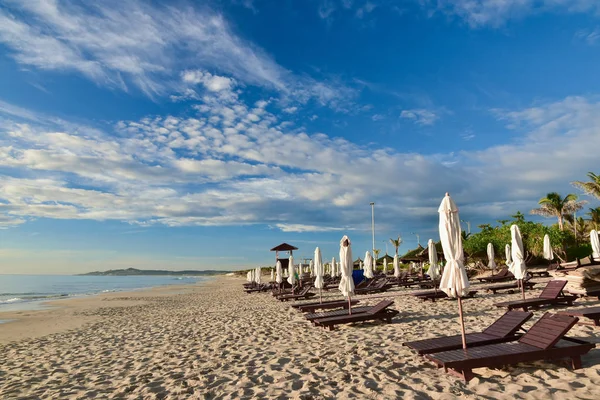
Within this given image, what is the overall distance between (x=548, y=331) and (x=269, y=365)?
12.8ft

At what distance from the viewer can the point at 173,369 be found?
5.96 metres

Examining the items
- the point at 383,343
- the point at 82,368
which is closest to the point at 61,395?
the point at 82,368

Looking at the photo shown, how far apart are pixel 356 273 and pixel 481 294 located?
959 cm

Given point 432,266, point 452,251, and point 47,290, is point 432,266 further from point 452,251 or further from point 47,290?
point 47,290

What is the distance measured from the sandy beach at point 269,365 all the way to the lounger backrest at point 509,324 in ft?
2.21

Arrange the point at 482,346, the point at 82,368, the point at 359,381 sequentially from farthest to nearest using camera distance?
the point at 82,368 → the point at 482,346 → the point at 359,381

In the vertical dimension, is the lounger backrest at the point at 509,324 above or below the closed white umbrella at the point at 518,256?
below

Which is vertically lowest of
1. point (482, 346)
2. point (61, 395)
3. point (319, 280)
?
point (61, 395)

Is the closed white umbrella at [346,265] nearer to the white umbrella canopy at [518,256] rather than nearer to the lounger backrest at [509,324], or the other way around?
the lounger backrest at [509,324]

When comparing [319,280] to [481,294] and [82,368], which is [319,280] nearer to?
[481,294]

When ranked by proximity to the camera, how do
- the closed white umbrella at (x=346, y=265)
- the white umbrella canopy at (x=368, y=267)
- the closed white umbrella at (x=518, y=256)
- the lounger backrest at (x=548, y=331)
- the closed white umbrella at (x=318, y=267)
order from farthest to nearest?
the white umbrella canopy at (x=368, y=267)
the closed white umbrella at (x=318, y=267)
the closed white umbrella at (x=518, y=256)
the closed white umbrella at (x=346, y=265)
the lounger backrest at (x=548, y=331)

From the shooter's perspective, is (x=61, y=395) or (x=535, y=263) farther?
(x=535, y=263)

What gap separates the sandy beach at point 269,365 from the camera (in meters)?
4.52

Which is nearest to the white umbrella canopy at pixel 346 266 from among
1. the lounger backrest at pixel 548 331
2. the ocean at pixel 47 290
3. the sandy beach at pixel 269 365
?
the sandy beach at pixel 269 365
